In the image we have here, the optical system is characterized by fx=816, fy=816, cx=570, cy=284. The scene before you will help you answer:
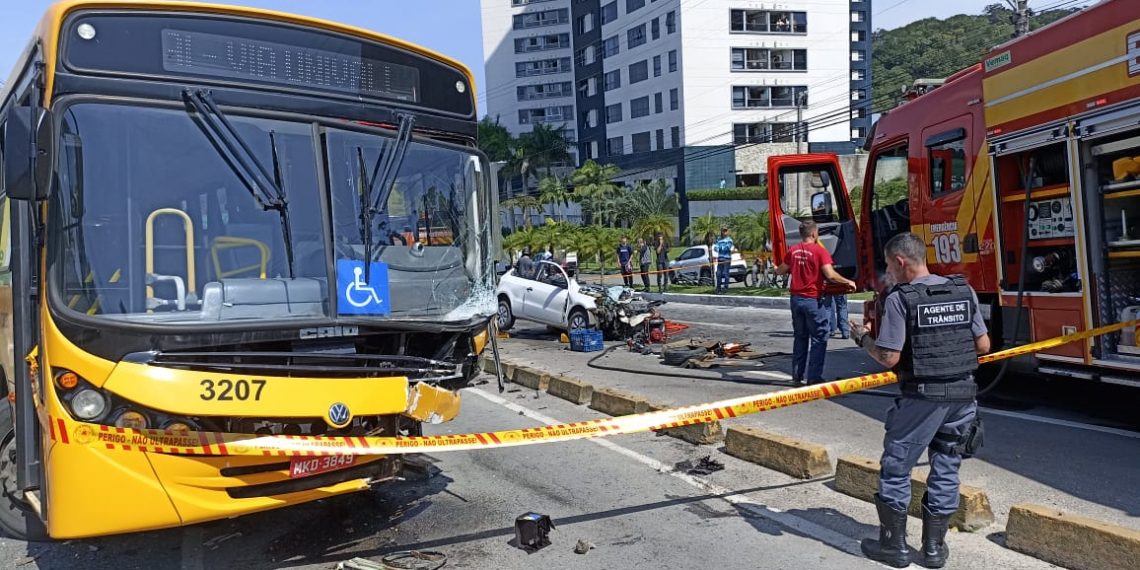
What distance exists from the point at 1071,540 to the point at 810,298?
492 cm

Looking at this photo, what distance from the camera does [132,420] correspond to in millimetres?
3992

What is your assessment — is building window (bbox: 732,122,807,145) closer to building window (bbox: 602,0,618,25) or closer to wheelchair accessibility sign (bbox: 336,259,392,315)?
building window (bbox: 602,0,618,25)

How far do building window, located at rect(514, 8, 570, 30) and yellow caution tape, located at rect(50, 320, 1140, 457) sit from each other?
79445 mm

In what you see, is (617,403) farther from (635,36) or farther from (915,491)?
(635,36)

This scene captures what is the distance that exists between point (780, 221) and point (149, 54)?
8391 millimetres

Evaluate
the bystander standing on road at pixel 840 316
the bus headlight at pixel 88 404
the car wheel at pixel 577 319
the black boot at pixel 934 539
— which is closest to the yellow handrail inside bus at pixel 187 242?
the bus headlight at pixel 88 404

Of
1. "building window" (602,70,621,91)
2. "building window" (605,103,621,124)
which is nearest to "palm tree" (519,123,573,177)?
"building window" (605,103,621,124)

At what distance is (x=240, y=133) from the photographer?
4582mm

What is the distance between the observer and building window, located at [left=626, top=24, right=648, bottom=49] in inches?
2386

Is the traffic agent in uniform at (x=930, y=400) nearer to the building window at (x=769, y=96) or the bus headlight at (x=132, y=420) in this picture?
the bus headlight at (x=132, y=420)

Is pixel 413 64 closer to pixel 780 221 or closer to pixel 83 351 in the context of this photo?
pixel 83 351

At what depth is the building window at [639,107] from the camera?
6100 cm

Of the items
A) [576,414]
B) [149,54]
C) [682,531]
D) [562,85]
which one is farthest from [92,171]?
[562,85]

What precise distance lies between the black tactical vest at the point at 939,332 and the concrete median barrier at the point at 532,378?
630 cm
